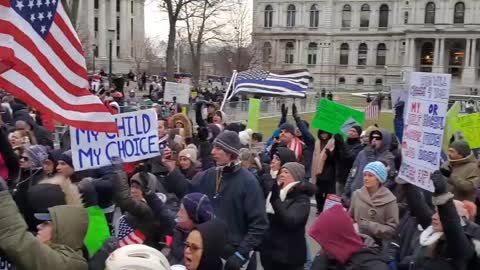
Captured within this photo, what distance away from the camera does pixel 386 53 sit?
84.6m

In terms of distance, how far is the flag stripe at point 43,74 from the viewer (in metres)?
4.54

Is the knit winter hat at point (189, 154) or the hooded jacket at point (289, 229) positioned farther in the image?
the knit winter hat at point (189, 154)

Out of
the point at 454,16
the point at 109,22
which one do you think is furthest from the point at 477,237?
the point at 109,22

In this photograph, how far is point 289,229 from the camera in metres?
5.27

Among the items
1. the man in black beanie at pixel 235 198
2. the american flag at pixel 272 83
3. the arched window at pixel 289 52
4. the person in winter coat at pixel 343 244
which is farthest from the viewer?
the arched window at pixel 289 52

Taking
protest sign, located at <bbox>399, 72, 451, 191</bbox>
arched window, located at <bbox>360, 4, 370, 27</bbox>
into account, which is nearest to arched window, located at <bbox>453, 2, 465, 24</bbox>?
arched window, located at <bbox>360, 4, 370, 27</bbox>

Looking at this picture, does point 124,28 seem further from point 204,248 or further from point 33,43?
point 204,248

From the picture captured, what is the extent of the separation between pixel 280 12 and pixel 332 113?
79609 mm

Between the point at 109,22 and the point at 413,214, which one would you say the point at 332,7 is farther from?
the point at 413,214

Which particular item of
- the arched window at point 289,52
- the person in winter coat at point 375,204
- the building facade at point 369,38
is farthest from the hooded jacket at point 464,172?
the arched window at point 289,52

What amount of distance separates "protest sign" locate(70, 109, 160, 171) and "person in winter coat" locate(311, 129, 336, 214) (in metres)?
3.62

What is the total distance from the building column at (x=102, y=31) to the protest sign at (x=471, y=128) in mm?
77007

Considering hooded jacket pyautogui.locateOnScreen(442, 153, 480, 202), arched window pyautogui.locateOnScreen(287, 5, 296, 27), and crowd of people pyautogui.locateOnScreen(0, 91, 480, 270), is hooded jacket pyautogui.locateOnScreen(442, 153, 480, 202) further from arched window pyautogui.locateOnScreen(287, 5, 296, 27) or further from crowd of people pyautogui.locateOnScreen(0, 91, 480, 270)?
arched window pyautogui.locateOnScreen(287, 5, 296, 27)

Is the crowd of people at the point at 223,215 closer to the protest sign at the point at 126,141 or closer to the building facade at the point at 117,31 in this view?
the protest sign at the point at 126,141
